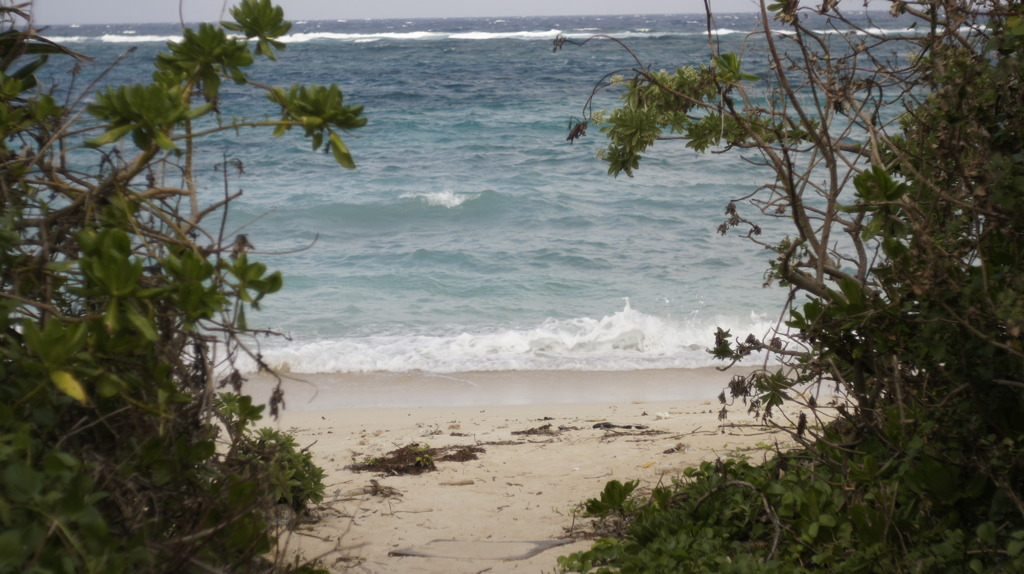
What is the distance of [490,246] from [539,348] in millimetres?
4632

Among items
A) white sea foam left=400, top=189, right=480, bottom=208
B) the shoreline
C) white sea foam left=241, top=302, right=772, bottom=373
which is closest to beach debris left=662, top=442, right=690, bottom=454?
the shoreline

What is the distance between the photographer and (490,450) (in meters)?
5.35

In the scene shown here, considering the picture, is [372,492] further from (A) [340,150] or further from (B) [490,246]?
(B) [490,246]

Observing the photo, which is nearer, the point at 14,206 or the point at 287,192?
Result: the point at 14,206

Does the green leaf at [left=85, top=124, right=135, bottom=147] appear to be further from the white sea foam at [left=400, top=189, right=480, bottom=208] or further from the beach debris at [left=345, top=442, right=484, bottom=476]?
the white sea foam at [left=400, top=189, right=480, bottom=208]

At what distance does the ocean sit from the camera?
8984 mm

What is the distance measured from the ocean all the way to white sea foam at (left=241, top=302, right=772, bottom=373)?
28 mm

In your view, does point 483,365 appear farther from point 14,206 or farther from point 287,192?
point 287,192

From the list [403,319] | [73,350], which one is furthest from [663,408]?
[73,350]

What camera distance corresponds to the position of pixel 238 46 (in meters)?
1.90

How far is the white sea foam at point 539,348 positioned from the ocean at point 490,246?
28 millimetres

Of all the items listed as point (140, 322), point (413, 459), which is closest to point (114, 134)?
point (140, 322)

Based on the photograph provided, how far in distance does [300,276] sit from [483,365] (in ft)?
14.5

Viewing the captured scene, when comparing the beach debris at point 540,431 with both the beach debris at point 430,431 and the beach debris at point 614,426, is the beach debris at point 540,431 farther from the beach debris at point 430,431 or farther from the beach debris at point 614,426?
the beach debris at point 430,431
